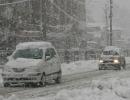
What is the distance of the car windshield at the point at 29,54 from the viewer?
799 inches

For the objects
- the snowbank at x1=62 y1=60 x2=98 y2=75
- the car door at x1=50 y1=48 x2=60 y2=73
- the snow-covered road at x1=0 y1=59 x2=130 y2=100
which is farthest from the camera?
the snowbank at x1=62 y1=60 x2=98 y2=75

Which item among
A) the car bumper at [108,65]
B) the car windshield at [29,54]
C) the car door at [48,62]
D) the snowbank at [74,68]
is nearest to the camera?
the car door at [48,62]

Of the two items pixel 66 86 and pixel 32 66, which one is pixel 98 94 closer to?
pixel 32 66

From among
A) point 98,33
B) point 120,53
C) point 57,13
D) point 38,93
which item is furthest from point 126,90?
point 98,33

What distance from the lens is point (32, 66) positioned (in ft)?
62.1

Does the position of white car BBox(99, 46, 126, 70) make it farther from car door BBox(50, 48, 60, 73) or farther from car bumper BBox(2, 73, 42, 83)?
car bumper BBox(2, 73, 42, 83)

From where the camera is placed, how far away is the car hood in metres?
19.0

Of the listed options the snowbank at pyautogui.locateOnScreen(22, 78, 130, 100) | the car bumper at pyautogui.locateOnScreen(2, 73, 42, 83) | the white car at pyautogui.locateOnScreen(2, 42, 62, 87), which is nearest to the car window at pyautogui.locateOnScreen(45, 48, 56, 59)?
the white car at pyautogui.locateOnScreen(2, 42, 62, 87)

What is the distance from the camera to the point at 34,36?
58.5 m

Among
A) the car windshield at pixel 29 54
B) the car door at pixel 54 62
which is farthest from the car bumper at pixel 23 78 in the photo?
the car door at pixel 54 62

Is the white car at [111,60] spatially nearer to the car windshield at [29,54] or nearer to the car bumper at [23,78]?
the car windshield at [29,54]

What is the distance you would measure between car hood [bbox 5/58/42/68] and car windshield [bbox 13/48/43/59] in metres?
0.61

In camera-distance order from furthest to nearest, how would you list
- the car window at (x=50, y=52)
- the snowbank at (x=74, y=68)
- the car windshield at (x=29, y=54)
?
the snowbank at (x=74, y=68) → the car window at (x=50, y=52) → the car windshield at (x=29, y=54)

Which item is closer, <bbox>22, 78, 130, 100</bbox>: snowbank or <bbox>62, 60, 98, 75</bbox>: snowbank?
<bbox>22, 78, 130, 100</bbox>: snowbank
